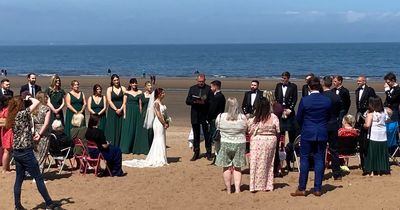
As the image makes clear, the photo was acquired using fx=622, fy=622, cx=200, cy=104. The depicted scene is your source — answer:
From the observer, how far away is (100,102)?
13414 mm

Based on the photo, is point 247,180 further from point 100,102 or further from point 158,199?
point 100,102

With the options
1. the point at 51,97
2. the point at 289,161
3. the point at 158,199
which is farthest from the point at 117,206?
the point at 51,97

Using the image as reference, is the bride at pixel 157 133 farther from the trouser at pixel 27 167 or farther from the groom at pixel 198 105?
the trouser at pixel 27 167

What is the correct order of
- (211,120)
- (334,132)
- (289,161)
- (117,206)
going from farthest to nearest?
(211,120) → (289,161) → (334,132) → (117,206)

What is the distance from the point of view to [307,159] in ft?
31.3

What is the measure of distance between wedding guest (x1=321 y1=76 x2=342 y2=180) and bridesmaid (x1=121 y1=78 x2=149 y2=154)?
14.6 ft

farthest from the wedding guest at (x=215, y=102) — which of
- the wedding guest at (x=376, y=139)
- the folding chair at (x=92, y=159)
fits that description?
the wedding guest at (x=376, y=139)

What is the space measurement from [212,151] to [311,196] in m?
4.53

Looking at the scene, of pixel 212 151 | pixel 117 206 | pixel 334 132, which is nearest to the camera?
pixel 117 206

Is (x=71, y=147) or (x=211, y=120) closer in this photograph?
(x=71, y=147)

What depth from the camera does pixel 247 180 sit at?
11.0 meters

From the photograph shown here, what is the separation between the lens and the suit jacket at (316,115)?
30.9ft

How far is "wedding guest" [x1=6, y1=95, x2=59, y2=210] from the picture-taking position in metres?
8.77

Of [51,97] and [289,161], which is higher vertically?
[51,97]
